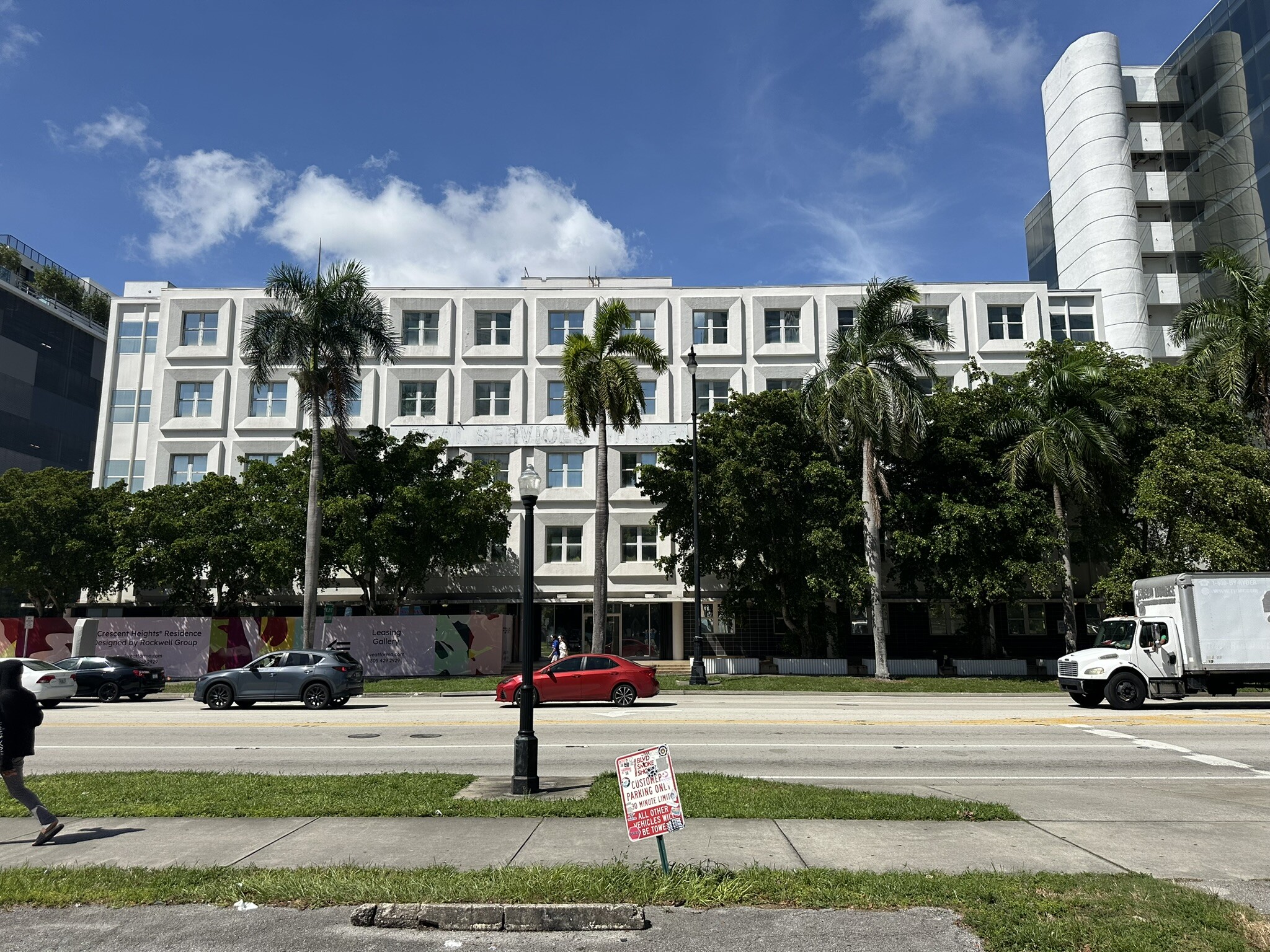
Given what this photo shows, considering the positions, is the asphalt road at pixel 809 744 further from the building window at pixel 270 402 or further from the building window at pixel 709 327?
the building window at pixel 709 327

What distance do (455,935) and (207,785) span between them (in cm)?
→ 659

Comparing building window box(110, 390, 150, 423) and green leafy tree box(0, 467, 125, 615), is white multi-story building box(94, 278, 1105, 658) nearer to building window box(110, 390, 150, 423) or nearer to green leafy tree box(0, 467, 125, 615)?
building window box(110, 390, 150, 423)

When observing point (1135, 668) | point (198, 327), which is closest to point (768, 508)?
point (1135, 668)

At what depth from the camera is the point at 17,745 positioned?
27.1ft

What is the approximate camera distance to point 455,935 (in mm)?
6000

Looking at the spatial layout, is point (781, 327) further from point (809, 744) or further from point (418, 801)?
point (418, 801)

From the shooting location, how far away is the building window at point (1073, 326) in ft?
153

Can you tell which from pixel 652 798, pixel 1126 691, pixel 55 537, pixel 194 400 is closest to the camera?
pixel 652 798

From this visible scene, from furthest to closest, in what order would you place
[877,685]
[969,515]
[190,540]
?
[190,540], [969,515], [877,685]

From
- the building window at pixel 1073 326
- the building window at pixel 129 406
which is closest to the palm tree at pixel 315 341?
the building window at pixel 129 406

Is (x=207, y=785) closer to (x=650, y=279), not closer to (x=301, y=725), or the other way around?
(x=301, y=725)

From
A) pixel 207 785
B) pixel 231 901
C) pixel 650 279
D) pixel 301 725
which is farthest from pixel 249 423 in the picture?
pixel 231 901

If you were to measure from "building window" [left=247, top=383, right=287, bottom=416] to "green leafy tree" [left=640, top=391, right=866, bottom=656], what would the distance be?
71.8 ft

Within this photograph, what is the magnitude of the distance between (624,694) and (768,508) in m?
13.3
